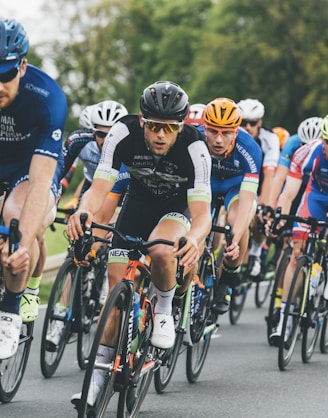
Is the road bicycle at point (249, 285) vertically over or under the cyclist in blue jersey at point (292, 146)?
under

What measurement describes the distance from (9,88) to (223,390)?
→ 3567mm

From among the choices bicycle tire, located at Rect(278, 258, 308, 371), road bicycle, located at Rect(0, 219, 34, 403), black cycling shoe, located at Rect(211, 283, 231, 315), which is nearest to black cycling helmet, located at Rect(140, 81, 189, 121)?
road bicycle, located at Rect(0, 219, 34, 403)

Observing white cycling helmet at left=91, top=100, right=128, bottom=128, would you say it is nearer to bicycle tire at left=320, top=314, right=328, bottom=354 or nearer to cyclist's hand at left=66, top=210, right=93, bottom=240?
bicycle tire at left=320, top=314, right=328, bottom=354

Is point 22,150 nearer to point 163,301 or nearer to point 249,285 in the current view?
point 163,301

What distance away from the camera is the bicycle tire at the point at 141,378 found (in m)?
6.87

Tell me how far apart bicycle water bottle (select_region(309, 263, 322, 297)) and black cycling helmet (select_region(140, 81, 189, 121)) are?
142 inches

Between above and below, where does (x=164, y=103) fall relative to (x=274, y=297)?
above

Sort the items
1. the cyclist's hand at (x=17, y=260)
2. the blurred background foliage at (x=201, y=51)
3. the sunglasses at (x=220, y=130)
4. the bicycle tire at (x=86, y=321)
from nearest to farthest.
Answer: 1. the cyclist's hand at (x=17, y=260)
2. the bicycle tire at (x=86, y=321)
3. the sunglasses at (x=220, y=130)
4. the blurred background foliage at (x=201, y=51)

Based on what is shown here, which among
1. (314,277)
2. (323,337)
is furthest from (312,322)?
(323,337)

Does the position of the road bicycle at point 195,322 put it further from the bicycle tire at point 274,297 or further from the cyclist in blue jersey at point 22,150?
the cyclist in blue jersey at point 22,150

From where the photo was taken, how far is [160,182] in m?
7.54

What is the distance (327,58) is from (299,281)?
147ft

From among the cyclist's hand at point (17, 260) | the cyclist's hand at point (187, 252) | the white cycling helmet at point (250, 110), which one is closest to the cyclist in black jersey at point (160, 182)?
the cyclist's hand at point (187, 252)

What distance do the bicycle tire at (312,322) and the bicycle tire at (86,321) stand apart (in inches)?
73.9
